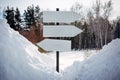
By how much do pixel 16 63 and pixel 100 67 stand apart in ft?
6.63

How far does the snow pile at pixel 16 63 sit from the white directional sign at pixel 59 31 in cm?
87

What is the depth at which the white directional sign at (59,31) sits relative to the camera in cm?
621

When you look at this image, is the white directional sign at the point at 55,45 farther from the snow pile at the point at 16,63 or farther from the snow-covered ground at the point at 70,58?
the snow-covered ground at the point at 70,58

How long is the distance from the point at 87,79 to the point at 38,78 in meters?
1.25

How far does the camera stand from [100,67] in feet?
15.7

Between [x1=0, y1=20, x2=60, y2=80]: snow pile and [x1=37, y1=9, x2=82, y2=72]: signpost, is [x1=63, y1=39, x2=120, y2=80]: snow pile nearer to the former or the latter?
[x1=0, y1=20, x2=60, y2=80]: snow pile

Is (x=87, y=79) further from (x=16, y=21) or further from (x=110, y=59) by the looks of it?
(x=16, y=21)

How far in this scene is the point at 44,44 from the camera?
617cm

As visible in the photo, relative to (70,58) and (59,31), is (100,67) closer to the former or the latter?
(59,31)

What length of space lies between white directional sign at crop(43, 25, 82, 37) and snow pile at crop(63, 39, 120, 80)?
107 centimetres

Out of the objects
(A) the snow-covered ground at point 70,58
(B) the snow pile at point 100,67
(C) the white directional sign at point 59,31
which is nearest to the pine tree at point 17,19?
(A) the snow-covered ground at point 70,58

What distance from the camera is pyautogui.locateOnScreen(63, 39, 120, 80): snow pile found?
4.50 m

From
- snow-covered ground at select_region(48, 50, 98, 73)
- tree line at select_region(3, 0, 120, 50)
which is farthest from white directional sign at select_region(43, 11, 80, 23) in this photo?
tree line at select_region(3, 0, 120, 50)

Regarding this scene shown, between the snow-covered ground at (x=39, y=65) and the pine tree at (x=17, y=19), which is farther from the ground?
the snow-covered ground at (x=39, y=65)
